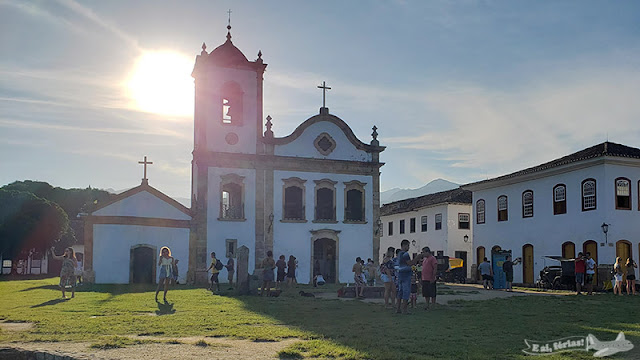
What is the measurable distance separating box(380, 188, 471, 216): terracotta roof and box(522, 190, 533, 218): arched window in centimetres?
1106

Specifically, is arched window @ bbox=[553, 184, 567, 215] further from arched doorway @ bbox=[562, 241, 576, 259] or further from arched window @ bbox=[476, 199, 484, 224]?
arched window @ bbox=[476, 199, 484, 224]

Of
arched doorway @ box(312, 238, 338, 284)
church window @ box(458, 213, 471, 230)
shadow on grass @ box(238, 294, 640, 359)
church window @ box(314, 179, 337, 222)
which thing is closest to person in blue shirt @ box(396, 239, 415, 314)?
shadow on grass @ box(238, 294, 640, 359)

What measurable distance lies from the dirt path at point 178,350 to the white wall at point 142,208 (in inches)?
829

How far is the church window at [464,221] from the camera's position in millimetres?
46688

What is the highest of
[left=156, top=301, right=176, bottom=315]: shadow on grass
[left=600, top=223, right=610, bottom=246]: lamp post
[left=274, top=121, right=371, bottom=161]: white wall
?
[left=274, top=121, right=371, bottom=161]: white wall

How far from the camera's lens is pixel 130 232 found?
30031 millimetres

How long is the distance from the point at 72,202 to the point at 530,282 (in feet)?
165

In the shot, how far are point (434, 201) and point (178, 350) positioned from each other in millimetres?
40398

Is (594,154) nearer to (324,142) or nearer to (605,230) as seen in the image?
(605,230)

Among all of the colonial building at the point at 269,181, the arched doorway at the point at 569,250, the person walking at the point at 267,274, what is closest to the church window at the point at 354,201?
the colonial building at the point at 269,181

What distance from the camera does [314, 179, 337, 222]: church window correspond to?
34.2 metres

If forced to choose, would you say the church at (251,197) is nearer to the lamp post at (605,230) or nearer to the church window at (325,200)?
the church window at (325,200)

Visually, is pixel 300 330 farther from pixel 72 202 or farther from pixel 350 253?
pixel 72 202

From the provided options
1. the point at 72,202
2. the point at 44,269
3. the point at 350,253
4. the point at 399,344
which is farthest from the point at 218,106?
the point at 72,202
